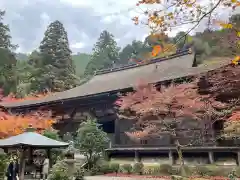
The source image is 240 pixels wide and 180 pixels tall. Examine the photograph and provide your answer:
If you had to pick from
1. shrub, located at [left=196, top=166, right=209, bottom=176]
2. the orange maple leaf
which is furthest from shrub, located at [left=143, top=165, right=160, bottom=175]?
the orange maple leaf

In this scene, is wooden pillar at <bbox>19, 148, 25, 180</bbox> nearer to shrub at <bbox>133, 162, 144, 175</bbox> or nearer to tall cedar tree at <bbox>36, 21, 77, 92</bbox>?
shrub at <bbox>133, 162, 144, 175</bbox>

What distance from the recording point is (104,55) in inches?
2416

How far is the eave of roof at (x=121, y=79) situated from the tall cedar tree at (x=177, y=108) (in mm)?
1350

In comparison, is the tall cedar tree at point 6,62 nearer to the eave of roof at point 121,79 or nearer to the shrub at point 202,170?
the eave of roof at point 121,79

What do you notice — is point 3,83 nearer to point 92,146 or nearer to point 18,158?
point 92,146

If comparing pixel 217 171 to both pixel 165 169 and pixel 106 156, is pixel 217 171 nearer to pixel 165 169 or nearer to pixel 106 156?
pixel 165 169

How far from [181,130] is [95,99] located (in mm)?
6454

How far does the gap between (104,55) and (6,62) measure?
96.4 feet

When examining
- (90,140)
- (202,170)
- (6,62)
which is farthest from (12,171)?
(6,62)

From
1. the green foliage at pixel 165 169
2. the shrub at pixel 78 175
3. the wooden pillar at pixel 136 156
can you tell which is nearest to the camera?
the shrub at pixel 78 175

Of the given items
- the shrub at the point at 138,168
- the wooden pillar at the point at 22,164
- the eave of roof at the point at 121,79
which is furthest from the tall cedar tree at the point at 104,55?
the wooden pillar at the point at 22,164

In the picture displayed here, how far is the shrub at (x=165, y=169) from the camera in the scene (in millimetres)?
13353

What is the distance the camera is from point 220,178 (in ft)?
38.3

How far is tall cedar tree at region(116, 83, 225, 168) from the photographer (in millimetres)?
12242
